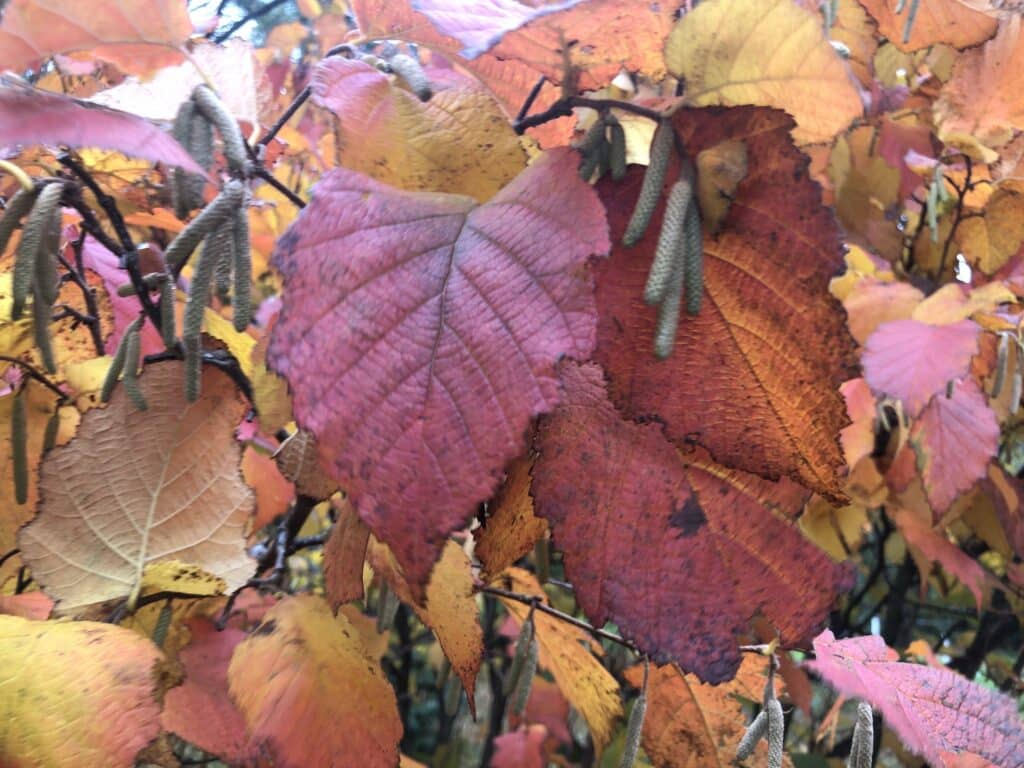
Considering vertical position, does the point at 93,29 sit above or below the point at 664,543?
above

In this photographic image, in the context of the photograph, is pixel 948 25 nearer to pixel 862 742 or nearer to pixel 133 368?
pixel 862 742

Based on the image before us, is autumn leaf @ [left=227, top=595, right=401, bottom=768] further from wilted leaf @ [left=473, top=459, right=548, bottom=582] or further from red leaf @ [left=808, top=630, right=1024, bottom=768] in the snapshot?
red leaf @ [left=808, top=630, right=1024, bottom=768]

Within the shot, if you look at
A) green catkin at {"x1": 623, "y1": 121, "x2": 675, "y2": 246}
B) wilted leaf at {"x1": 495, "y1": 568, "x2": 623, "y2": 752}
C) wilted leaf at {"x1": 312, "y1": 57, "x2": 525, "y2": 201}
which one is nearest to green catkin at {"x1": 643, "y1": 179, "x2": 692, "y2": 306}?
green catkin at {"x1": 623, "y1": 121, "x2": 675, "y2": 246}

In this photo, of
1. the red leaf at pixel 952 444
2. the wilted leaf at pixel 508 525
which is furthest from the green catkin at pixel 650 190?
the red leaf at pixel 952 444

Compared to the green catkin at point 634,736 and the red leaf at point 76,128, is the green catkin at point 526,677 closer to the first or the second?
the green catkin at point 634,736

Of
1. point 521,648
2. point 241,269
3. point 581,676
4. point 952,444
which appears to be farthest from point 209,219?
point 952,444

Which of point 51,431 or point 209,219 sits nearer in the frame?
point 209,219

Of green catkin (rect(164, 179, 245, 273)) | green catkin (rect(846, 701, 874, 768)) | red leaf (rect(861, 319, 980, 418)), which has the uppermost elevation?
green catkin (rect(164, 179, 245, 273))
